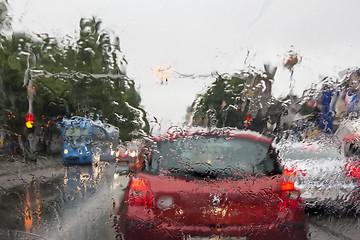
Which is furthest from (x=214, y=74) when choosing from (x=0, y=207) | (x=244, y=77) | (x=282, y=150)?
(x=0, y=207)

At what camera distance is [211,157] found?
166cm

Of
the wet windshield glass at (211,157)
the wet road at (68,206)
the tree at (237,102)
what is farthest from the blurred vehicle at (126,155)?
the tree at (237,102)

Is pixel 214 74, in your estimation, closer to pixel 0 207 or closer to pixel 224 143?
pixel 224 143

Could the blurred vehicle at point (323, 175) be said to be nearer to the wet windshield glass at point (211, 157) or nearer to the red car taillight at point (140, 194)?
the wet windshield glass at point (211, 157)

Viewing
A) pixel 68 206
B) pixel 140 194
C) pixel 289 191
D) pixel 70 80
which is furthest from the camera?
pixel 68 206

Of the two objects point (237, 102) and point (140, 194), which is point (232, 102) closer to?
point (237, 102)

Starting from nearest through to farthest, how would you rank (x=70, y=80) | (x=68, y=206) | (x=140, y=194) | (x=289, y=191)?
(x=140, y=194) < (x=289, y=191) < (x=70, y=80) < (x=68, y=206)

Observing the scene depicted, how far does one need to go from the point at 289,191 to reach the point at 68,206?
1.74 metres

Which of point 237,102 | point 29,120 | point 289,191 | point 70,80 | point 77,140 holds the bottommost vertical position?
point 289,191

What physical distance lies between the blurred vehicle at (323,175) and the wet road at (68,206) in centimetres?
11

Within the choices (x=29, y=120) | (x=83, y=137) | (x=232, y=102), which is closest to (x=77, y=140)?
(x=83, y=137)

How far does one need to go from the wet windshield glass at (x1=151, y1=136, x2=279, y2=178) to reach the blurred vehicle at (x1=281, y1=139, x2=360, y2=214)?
0.79ft

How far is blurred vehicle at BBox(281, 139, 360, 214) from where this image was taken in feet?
5.84

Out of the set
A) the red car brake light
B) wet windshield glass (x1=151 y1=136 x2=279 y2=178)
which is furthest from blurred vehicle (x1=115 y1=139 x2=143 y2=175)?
the red car brake light
